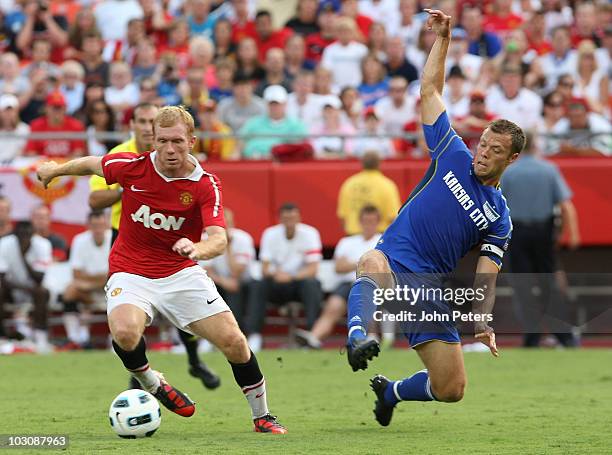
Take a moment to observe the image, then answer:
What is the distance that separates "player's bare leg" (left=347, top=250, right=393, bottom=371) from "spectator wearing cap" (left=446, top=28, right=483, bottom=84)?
9688mm

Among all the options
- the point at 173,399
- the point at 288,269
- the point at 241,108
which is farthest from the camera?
the point at 241,108

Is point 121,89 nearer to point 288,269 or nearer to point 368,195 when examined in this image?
point 288,269

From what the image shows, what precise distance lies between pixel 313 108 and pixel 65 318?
14.0ft

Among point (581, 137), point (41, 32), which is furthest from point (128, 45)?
point (581, 137)

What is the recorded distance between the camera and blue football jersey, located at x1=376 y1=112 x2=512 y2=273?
8.56 meters

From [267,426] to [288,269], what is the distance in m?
7.52

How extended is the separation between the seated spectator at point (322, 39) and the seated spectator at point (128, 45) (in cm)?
243

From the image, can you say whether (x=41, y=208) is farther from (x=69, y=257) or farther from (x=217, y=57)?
(x=217, y=57)

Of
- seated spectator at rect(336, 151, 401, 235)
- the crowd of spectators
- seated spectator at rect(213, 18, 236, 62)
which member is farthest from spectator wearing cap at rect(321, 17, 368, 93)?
seated spectator at rect(336, 151, 401, 235)

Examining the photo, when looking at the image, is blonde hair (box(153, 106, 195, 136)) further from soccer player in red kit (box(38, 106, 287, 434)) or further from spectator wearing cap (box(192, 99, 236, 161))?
spectator wearing cap (box(192, 99, 236, 161))

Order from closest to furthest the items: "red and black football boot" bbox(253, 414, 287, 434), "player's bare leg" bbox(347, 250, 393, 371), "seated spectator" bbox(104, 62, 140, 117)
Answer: "player's bare leg" bbox(347, 250, 393, 371) < "red and black football boot" bbox(253, 414, 287, 434) < "seated spectator" bbox(104, 62, 140, 117)

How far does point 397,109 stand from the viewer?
17.3 metres

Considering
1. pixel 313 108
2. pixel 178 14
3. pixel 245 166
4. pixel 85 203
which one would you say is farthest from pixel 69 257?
pixel 178 14

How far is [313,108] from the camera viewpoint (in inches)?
686
